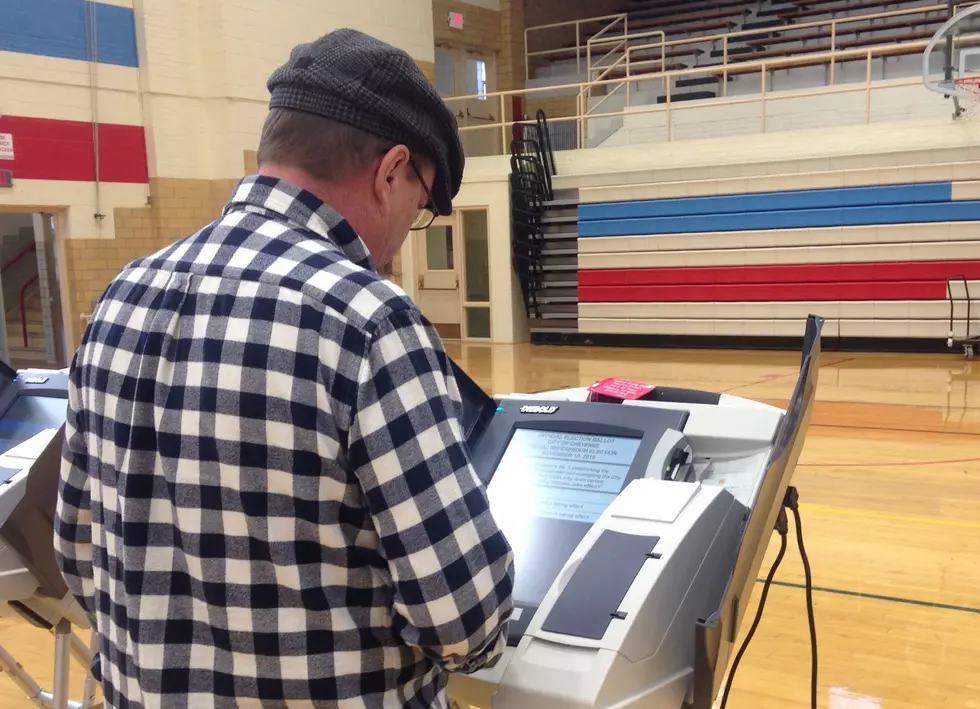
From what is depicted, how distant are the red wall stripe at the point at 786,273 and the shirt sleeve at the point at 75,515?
8805 mm

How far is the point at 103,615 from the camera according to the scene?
3.17 ft

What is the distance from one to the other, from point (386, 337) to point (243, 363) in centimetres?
13

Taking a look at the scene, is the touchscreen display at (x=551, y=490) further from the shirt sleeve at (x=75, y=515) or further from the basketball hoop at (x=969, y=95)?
the basketball hoop at (x=969, y=95)

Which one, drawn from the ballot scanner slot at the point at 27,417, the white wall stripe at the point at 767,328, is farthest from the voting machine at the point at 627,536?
the white wall stripe at the point at 767,328

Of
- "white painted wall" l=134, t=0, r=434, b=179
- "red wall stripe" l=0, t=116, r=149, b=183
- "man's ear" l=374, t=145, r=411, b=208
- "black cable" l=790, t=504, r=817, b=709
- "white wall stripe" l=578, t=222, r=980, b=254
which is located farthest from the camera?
"white painted wall" l=134, t=0, r=434, b=179

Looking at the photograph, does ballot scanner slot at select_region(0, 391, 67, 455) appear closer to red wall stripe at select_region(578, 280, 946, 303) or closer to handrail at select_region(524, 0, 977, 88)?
red wall stripe at select_region(578, 280, 946, 303)

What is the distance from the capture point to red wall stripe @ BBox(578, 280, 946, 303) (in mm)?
8516

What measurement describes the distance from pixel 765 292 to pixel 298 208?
894cm

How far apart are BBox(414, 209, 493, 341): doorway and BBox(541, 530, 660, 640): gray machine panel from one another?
31.7 ft

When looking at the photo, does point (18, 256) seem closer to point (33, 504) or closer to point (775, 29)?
point (33, 504)

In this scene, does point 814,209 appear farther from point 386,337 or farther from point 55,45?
point 386,337

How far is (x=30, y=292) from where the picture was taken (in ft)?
28.2

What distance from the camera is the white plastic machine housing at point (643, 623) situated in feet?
3.09

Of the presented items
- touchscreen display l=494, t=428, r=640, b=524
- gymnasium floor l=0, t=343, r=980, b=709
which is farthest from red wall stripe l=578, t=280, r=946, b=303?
touchscreen display l=494, t=428, r=640, b=524
